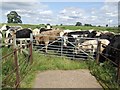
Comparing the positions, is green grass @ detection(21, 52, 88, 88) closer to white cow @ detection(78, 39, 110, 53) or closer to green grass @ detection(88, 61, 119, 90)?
green grass @ detection(88, 61, 119, 90)

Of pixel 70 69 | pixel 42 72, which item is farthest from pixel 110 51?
pixel 42 72

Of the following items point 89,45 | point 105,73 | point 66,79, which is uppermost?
point 89,45

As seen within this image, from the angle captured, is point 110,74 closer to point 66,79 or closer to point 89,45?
point 66,79

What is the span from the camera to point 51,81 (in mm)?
7535

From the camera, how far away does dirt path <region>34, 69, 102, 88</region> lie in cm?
707

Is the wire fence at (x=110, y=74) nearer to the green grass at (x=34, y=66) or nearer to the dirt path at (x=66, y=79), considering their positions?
the dirt path at (x=66, y=79)

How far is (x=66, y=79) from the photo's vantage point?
7.81 meters

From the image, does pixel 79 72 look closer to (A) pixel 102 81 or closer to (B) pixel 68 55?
(A) pixel 102 81

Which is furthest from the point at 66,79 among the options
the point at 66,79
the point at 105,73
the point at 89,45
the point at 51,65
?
the point at 89,45

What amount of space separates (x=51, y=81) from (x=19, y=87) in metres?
1.31

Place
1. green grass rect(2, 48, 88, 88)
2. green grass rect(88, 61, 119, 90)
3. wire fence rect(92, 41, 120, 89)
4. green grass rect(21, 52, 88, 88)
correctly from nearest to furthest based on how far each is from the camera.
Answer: wire fence rect(92, 41, 120, 89) < green grass rect(88, 61, 119, 90) < green grass rect(2, 48, 88, 88) < green grass rect(21, 52, 88, 88)

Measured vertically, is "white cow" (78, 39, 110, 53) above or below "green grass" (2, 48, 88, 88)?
above

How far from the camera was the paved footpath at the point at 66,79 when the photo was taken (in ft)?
23.2

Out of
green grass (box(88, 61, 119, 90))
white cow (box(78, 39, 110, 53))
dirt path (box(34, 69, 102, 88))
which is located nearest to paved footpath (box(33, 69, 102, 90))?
dirt path (box(34, 69, 102, 88))
